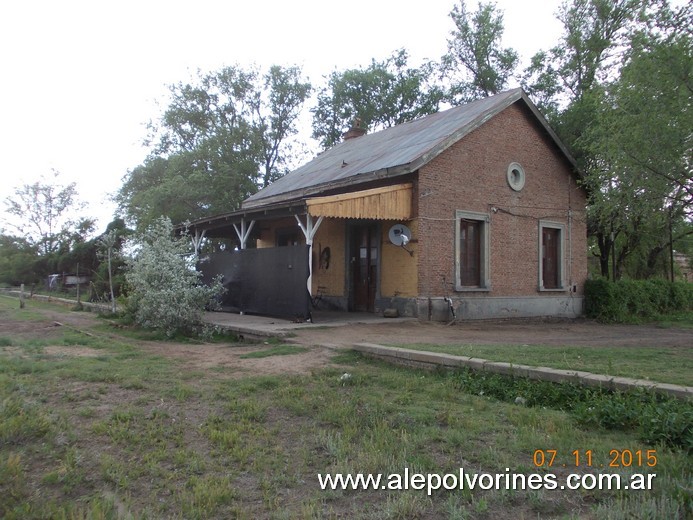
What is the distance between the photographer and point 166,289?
1166 cm

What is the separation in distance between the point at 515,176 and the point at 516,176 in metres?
0.04

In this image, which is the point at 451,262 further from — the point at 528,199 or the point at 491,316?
the point at 528,199

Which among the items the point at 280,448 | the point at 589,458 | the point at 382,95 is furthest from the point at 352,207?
the point at 382,95

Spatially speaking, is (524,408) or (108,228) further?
(108,228)

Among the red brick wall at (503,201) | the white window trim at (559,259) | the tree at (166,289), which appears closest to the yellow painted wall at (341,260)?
the red brick wall at (503,201)

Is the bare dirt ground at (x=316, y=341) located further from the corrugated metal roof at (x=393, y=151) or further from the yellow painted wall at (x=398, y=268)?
the corrugated metal roof at (x=393, y=151)

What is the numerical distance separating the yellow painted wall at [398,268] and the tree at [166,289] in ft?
15.8

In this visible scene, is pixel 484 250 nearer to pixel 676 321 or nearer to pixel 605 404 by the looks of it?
pixel 676 321

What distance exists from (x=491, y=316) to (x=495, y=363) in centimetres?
988

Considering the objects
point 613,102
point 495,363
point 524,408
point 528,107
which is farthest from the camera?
point 528,107

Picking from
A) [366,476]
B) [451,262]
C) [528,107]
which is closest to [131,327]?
[451,262]

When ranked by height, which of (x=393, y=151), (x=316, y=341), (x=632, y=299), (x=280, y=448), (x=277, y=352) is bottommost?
(x=280, y=448)

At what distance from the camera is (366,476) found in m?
3.62

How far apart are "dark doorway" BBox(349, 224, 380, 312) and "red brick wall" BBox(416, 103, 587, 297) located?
1.94 meters
